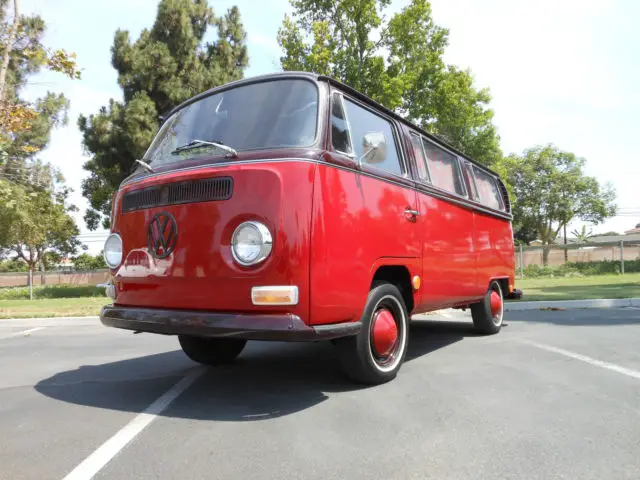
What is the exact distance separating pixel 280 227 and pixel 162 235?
98 centimetres

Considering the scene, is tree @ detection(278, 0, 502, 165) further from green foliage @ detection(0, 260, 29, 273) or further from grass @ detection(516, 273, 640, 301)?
green foliage @ detection(0, 260, 29, 273)

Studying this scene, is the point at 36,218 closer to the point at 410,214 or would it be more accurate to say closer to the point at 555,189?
the point at 410,214

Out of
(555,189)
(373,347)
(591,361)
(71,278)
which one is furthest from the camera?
(555,189)

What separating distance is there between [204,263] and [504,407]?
2257 mm

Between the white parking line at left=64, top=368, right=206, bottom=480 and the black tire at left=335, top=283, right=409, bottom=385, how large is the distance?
1333 mm

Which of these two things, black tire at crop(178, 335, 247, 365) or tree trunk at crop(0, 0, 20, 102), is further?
tree trunk at crop(0, 0, 20, 102)

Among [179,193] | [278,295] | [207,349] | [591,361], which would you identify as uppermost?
[179,193]

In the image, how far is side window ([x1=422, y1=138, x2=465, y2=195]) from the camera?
526cm

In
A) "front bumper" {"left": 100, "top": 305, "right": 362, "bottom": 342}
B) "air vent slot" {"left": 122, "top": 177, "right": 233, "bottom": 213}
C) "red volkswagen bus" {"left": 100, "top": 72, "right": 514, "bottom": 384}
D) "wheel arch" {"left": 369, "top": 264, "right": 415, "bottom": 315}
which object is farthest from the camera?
"wheel arch" {"left": 369, "top": 264, "right": 415, "bottom": 315}

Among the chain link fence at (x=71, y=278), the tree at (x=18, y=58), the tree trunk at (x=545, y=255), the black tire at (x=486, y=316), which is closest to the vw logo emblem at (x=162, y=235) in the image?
the black tire at (x=486, y=316)

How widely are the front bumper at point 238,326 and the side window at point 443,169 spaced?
2.41 m

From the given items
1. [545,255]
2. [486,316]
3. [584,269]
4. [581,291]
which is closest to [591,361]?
[486,316]

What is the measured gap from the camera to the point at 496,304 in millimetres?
6957

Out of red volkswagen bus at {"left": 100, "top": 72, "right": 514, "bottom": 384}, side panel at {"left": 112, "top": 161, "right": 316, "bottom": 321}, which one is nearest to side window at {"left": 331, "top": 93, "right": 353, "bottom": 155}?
red volkswagen bus at {"left": 100, "top": 72, "right": 514, "bottom": 384}
